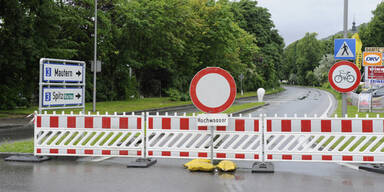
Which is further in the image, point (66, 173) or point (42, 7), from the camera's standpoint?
point (42, 7)

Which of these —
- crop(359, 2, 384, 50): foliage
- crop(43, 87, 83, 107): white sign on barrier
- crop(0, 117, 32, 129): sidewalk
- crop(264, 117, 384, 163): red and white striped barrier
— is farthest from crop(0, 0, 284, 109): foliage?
crop(359, 2, 384, 50): foliage

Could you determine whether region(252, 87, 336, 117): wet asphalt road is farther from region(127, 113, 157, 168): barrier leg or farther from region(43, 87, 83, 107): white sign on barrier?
region(127, 113, 157, 168): barrier leg

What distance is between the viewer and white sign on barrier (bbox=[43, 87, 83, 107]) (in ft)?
31.0

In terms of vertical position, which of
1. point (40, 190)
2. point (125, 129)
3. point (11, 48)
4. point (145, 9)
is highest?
point (145, 9)

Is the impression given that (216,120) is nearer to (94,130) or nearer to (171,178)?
(171,178)

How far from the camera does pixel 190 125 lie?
778 centimetres

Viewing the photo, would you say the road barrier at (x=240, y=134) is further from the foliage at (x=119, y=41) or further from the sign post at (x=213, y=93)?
the foliage at (x=119, y=41)

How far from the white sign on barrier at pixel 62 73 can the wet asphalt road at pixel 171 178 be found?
225 cm

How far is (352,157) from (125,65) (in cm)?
2968

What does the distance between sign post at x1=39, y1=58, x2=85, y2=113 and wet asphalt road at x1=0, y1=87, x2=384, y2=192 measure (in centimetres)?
192

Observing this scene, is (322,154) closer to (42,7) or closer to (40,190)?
(40,190)

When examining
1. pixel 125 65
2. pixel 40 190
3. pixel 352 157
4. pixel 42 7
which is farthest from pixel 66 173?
pixel 125 65

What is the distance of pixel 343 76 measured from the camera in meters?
8.94

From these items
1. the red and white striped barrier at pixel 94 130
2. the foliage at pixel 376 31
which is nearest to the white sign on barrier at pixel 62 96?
the red and white striped barrier at pixel 94 130
